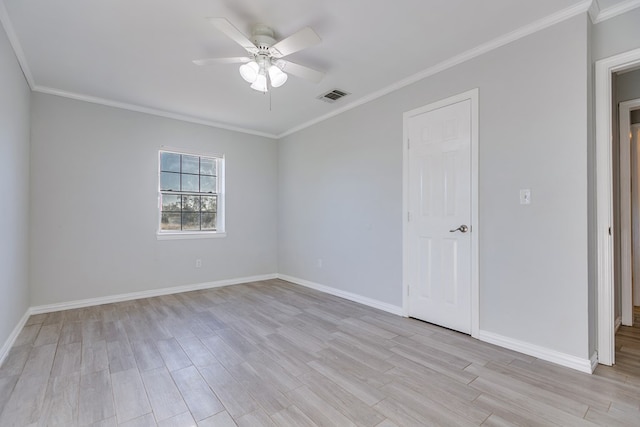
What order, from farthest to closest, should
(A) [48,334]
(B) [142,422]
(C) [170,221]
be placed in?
(C) [170,221]
(A) [48,334]
(B) [142,422]

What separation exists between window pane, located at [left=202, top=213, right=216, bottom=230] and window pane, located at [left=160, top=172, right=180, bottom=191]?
607 mm

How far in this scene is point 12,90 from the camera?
8.72ft

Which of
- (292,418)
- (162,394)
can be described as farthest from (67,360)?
(292,418)

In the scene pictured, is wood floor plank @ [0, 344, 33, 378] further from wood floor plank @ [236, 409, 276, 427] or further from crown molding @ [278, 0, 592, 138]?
crown molding @ [278, 0, 592, 138]

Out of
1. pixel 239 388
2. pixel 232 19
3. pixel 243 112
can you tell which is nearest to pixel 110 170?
pixel 243 112

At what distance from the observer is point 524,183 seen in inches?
96.8

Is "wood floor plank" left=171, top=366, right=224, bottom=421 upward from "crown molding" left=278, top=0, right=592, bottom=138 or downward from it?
downward

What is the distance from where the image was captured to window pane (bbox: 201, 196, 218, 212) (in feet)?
16.0

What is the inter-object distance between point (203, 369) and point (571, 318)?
9.04ft

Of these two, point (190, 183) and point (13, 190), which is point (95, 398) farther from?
point (190, 183)

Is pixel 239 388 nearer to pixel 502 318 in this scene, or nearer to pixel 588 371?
pixel 502 318

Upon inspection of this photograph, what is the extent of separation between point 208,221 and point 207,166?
905 millimetres

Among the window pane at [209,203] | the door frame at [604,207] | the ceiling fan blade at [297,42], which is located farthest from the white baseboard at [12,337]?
the door frame at [604,207]

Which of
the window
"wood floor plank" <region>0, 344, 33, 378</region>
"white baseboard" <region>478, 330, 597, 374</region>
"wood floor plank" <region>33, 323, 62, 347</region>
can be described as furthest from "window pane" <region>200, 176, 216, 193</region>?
"white baseboard" <region>478, 330, 597, 374</region>
